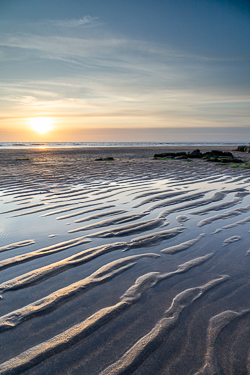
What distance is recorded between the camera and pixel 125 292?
2396 mm

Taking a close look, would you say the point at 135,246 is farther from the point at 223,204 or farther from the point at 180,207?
the point at 223,204

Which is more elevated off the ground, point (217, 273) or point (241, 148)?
point (241, 148)

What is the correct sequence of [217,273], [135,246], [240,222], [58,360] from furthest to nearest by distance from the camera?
[240,222], [135,246], [217,273], [58,360]

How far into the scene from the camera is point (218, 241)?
11.9ft

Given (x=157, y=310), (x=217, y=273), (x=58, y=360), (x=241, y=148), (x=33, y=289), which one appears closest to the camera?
(x=58, y=360)

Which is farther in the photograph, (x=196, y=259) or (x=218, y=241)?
(x=218, y=241)

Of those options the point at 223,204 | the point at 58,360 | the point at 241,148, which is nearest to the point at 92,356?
the point at 58,360

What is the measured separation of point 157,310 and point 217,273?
3.06 feet

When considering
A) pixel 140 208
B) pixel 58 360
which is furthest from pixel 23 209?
pixel 58 360

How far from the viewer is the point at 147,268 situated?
9.37 ft

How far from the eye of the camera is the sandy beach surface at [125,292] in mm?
1694

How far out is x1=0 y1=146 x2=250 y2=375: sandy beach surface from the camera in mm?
1694

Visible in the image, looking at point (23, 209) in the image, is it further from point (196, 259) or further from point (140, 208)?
point (196, 259)

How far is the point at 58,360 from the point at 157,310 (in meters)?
0.85
